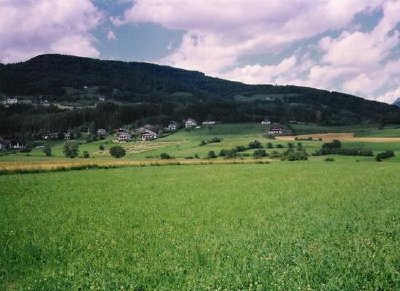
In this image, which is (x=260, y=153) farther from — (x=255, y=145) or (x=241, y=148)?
(x=255, y=145)

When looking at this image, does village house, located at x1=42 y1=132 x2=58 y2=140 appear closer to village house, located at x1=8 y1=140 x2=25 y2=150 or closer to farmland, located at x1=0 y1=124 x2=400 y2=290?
village house, located at x1=8 y1=140 x2=25 y2=150

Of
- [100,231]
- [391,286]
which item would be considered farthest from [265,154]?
[391,286]

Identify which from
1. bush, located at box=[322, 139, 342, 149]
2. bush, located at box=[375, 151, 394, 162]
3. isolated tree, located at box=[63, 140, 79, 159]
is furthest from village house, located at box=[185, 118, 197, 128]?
bush, located at box=[375, 151, 394, 162]

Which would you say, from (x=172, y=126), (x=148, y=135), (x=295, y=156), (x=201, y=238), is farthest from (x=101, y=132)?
(x=201, y=238)

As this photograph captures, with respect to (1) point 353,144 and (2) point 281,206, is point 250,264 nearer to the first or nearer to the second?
(2) point 281,206

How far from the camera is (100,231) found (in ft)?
64.5

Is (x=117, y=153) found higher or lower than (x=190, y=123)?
lower

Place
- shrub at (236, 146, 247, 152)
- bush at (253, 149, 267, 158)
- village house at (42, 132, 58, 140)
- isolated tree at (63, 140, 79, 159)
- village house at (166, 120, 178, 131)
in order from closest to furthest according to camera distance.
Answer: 1. bush at (253, 149, 267, 158)
2. isolated tree at (63, 140, 79, 159)
3. shrub at (236, 146, 247, 152)
4. village house at (42, 132, 58, 140)
5. village house at (166, 120, 178, 131)

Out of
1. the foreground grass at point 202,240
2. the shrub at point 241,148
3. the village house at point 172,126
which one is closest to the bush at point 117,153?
the shrub at point 241,148

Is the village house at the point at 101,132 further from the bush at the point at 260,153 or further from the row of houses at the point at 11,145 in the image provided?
the bush at the point at 260,153

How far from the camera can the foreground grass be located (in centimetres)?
1246

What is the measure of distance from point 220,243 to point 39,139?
147m

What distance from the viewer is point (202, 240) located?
17.6 metres

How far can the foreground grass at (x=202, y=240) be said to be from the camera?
1246 cm
